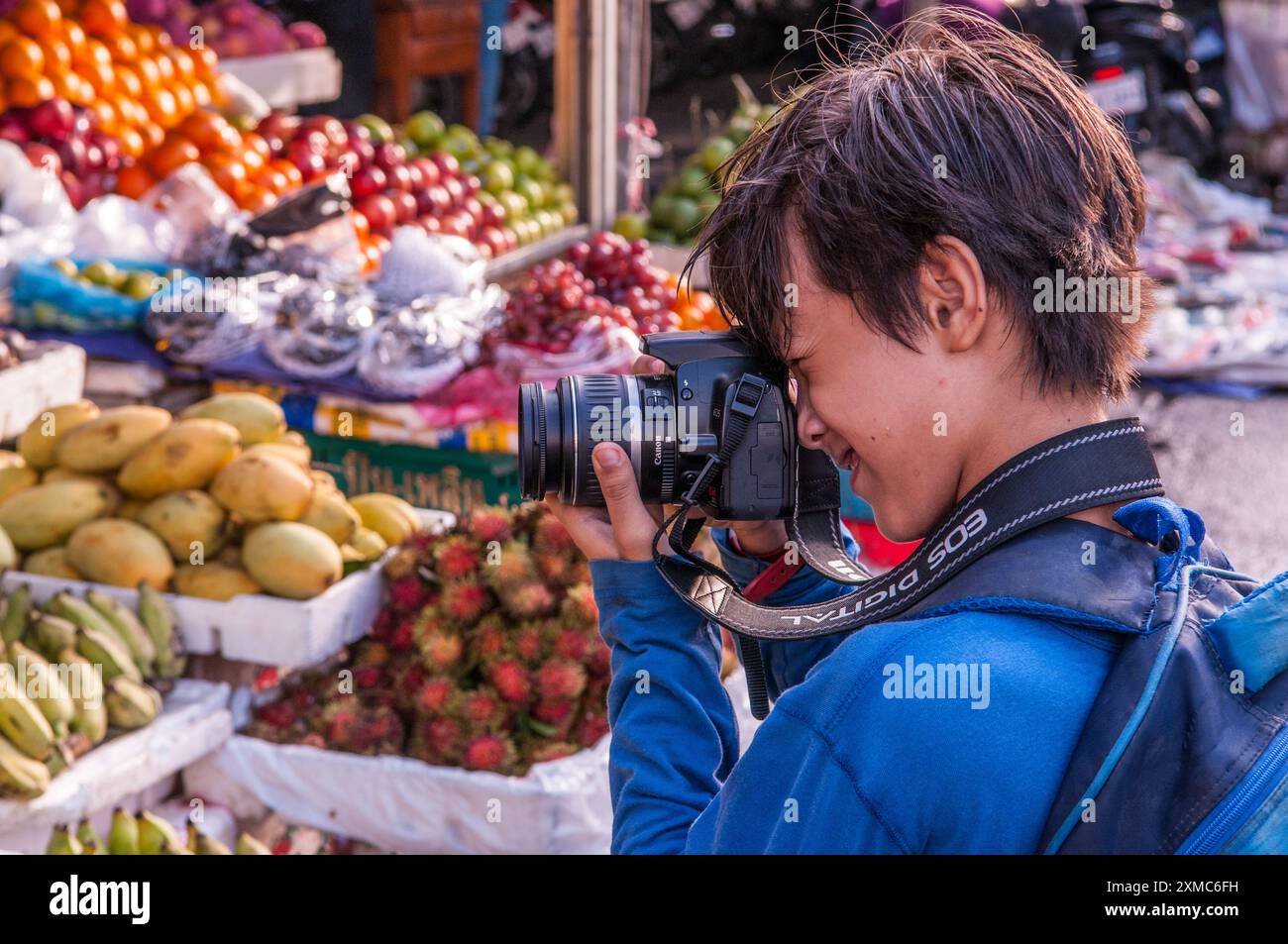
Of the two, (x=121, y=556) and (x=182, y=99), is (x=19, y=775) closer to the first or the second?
(x=121, y=556)

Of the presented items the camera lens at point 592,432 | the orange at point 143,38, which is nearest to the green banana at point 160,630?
the camera lens at point 592,432

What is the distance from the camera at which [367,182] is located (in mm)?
4527

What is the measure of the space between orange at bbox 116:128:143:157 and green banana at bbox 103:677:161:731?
2696mm

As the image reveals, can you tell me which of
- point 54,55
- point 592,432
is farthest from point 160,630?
point 54,55

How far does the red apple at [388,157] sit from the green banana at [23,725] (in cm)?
306

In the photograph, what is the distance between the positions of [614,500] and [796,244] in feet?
1.08

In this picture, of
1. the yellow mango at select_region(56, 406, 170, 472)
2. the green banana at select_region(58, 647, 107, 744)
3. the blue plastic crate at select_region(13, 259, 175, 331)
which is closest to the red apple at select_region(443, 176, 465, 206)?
the blue plastic crate at select_region(13, 259, 175, 331)

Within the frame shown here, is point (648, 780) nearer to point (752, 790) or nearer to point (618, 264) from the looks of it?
point (752, 790)

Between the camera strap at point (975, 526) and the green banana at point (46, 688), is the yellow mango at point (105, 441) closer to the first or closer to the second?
the green banana at point (46, 688)

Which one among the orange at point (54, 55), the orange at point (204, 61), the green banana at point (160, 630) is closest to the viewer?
the green banana at point (160, 630)

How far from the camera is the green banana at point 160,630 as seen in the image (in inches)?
91.0

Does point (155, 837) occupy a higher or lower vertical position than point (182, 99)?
lower

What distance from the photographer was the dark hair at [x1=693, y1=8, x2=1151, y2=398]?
3.01ft
